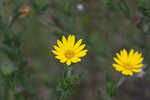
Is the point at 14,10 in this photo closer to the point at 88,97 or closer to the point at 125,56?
the point at 125,56

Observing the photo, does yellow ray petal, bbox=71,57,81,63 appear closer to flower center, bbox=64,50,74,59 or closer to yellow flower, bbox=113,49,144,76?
flower center, bbox=64,50,74,59

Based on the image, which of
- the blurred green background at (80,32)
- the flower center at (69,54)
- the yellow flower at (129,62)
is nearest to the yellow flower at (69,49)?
the flower center at (69,54)

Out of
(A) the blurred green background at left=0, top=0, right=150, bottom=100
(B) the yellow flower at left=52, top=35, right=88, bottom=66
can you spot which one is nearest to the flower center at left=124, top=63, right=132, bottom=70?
(B) the yellow flower at left=52, top=35, right=88, bottom=66

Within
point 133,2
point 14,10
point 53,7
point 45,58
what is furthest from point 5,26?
point 133,2

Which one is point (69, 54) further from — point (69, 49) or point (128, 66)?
point (128, 66)

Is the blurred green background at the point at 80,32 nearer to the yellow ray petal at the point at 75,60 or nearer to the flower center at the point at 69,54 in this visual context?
the flower center at the point at 69,54

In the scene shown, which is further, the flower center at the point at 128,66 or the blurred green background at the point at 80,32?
the blurred green background at the point at 80,32

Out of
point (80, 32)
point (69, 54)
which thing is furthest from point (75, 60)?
point (80, 32)

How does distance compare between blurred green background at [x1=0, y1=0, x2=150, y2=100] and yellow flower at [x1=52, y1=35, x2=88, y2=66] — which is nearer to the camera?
yellow flower at [x1=52, y1=35, x2=88, y2=66]
